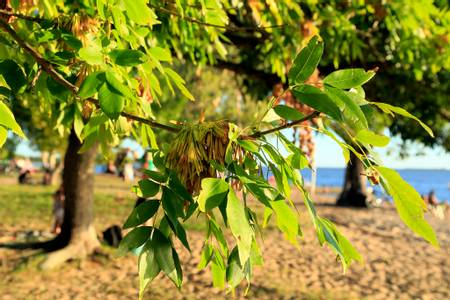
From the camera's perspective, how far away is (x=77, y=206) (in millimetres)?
10156

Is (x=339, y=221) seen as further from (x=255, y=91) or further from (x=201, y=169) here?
(x=201, y=169)

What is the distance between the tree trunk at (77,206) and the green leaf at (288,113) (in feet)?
28.4

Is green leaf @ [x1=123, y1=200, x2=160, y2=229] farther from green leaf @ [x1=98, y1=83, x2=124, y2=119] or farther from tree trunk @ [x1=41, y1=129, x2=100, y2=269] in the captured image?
tree trunk @ [x1=41, y1=129, x2=100, y2=269]

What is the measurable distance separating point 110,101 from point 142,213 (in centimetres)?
40

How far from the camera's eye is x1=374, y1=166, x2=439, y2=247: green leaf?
138cm

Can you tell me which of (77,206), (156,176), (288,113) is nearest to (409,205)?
(288,113)

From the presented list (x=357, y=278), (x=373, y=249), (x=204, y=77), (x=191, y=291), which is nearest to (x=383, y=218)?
(x=373, y=249)

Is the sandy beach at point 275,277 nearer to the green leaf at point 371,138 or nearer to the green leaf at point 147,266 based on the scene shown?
the green leaf at point 147,266

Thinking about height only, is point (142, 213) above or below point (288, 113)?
below

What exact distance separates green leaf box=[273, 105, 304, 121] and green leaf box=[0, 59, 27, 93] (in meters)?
1.30

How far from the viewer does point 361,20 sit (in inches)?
286

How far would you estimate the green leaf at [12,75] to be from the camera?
235cm

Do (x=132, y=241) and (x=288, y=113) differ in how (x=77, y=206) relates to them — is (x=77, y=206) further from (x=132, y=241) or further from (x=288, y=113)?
(x=288, y=113)

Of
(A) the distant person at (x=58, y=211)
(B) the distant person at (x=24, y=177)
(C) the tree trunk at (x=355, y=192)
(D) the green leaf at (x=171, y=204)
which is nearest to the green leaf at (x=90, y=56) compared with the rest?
(D) the green leaf at (x=171, y=204)
